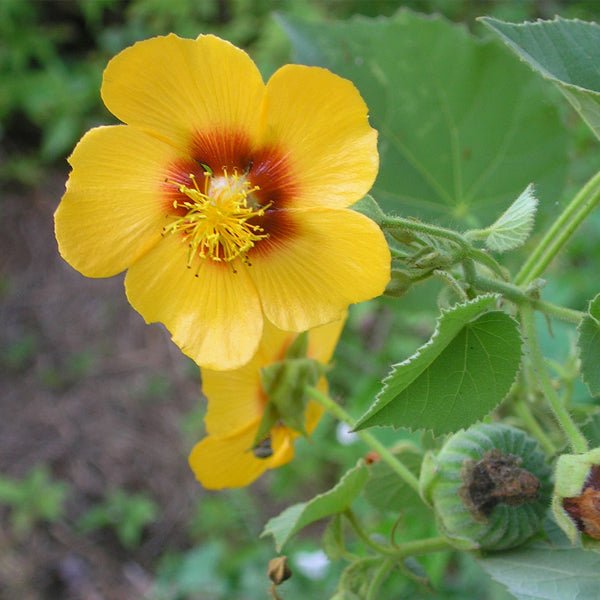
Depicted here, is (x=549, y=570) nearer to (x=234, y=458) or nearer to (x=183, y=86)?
(x=234, y=458)

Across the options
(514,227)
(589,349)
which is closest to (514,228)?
(514,227)

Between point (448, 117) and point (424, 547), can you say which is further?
point (448, 117)

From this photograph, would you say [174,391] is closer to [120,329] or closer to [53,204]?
[120,329]

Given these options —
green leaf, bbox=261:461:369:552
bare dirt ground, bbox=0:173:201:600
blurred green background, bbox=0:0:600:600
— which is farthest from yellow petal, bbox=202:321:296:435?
bare dirt ground, bbox=0:173:201:600

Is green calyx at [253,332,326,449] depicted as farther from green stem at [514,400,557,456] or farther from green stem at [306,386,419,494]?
green stem at [514,400,557,456]

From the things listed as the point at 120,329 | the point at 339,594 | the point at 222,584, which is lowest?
the point at 120,329

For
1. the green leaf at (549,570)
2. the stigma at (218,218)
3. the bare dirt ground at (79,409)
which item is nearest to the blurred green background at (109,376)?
the bare dirt ground at (79,409)

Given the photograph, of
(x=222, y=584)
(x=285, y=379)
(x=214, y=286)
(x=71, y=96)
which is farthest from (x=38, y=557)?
(x=214, y=286)
